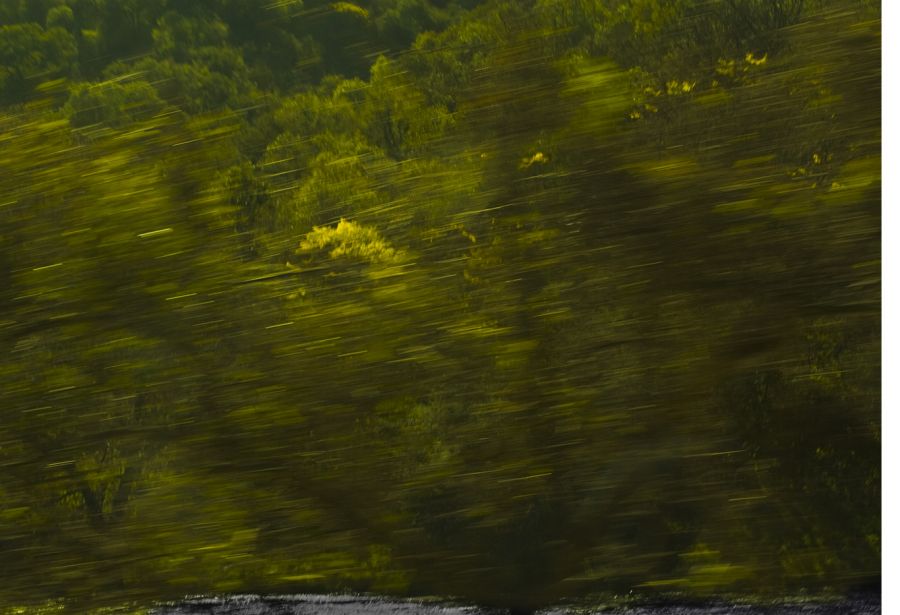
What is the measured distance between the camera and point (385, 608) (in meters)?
2.69

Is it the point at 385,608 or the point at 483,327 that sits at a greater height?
the point at 483,327

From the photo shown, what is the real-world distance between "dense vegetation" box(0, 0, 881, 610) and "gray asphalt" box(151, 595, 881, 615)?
2.0 inches

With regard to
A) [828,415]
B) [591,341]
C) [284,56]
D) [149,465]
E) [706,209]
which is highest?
[284,56]

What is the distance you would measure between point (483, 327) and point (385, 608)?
0.92 metres

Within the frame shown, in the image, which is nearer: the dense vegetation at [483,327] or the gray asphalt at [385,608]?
the dense vegetation at [483,327]

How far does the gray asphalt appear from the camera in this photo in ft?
8.43

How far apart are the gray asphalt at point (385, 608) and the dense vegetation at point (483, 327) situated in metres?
0.05

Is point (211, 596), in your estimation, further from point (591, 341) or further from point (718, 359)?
point (718, 359)

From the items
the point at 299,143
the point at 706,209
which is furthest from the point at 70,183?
the point at 706,209

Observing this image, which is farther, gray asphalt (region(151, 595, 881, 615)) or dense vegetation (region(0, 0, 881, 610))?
gray asphalt (region(151, 595, 881, 615))

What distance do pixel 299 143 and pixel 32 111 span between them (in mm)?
742

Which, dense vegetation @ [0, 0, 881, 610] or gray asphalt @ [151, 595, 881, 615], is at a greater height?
dense vegetation @ [0, 0, 881, 610]

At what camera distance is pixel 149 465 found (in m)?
2.55

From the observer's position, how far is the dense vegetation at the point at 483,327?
224 cm
